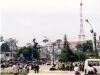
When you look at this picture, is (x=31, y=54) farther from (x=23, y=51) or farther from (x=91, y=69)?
(x=91, y=69)

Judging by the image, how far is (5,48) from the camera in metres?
193

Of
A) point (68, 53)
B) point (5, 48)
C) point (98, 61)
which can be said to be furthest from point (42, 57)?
point (98, 61)

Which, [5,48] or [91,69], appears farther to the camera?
[5,48]

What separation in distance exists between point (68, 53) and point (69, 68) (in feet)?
125

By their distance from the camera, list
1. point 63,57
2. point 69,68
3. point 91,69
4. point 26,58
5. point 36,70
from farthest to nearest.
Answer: point 26,58, point 63,57, point 69,68, point 36,70, point 91,69

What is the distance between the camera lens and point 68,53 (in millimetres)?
106938

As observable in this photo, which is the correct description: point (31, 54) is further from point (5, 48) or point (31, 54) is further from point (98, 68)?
point (98, 68)

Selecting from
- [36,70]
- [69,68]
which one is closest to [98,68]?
[36,70]

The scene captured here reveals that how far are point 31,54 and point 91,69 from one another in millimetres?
149454

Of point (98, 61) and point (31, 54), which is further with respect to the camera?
point (31, 54)

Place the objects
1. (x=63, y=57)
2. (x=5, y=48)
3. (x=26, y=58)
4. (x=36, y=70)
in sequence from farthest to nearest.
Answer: (x=5, y=48), (x=26, y=58), (x=63, y=57), (x=36, y=70)

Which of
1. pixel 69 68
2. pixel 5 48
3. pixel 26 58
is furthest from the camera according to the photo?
pixel 5 48

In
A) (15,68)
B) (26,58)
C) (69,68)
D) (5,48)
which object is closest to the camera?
(15,68)

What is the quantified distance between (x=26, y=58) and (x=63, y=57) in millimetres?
71042
